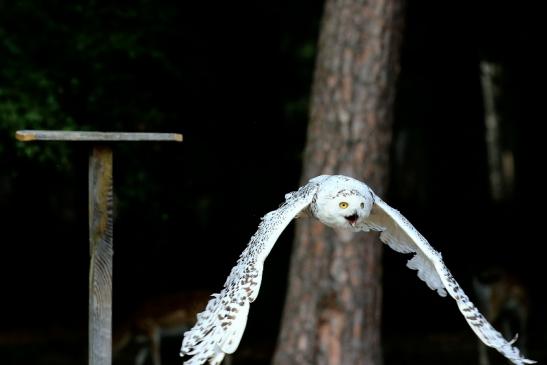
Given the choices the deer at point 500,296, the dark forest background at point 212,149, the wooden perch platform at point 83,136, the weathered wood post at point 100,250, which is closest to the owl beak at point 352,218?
the wooden perch platform at point 83,136

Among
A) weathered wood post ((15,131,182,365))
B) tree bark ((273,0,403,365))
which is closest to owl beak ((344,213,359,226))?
weathered wood post ((15,131,182,365))

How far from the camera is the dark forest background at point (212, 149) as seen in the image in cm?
746

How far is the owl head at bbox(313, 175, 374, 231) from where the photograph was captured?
12.5ft

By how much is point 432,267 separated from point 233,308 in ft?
3.53

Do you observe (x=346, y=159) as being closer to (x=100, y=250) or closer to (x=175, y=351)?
(x=100, y=250)

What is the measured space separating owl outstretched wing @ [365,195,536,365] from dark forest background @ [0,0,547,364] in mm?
2830

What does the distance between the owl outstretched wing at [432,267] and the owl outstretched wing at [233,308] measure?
1.40 ft

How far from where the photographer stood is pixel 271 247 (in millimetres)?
3600

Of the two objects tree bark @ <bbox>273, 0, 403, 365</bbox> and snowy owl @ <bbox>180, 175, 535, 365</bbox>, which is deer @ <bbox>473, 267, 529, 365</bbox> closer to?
tree bark @ <bbox>273, 0, 403, 365</bbox>

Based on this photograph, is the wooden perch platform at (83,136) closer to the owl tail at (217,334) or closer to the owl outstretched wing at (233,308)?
the owl outstretched wing at (233,308)

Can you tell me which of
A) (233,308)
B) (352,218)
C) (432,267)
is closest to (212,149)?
(432,267)

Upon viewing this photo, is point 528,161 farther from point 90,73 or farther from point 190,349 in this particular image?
point 190,349

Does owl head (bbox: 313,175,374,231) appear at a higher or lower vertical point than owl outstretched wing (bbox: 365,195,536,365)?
higher

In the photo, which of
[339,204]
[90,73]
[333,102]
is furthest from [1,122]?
[339,204]
